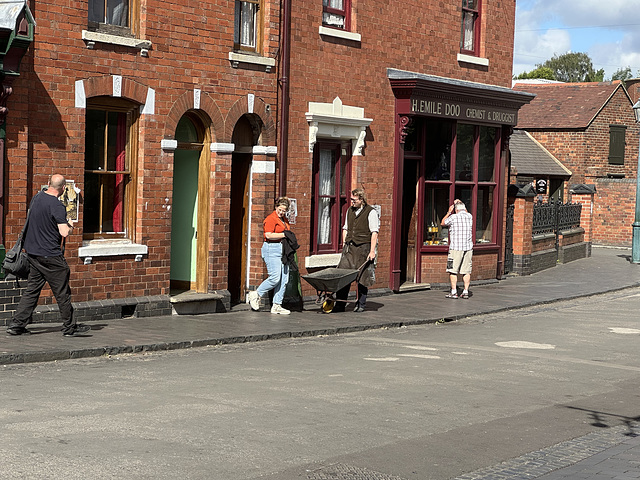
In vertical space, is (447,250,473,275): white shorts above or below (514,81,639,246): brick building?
below

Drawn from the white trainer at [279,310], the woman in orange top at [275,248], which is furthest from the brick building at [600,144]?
the woman in orange top at [275,248]

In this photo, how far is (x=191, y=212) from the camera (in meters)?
15.6

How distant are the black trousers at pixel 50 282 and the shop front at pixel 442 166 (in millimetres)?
8535

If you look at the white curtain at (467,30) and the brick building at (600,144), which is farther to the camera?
the brick building at (600,144)

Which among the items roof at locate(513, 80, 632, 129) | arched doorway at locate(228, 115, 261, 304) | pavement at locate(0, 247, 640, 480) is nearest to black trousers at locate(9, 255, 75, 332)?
pavement at locate(0, 247, 640, 480)

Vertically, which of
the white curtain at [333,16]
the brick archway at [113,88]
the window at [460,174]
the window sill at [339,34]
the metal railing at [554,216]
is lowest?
the metal railing at [554,216]

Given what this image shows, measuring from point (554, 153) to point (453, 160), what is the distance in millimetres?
21146

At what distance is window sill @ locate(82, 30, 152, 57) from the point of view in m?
13.2

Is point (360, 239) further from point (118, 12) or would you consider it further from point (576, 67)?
point (576, 67)

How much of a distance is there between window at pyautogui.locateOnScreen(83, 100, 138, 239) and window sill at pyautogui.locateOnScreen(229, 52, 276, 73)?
6.31 feet

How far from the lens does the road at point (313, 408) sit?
21.9 ft

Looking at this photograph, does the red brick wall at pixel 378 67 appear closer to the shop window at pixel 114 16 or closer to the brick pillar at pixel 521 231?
the brick pillar at pixel 521 231

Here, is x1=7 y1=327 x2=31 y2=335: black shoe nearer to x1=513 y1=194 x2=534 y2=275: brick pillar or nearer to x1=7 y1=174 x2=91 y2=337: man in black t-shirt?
x1=7 y1=174 x2=91 y2=337: man in black t-shirt

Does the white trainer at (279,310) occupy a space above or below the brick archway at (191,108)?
below
